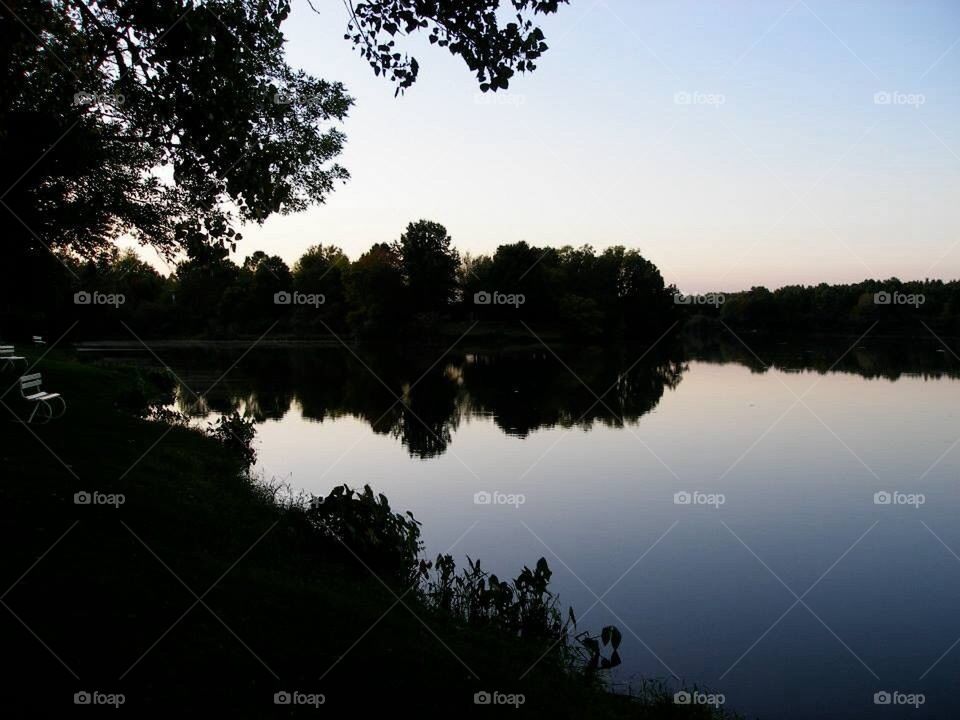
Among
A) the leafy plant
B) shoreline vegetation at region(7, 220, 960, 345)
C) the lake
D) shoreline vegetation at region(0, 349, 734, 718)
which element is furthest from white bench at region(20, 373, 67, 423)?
shoreline vegetation at region(7, 220, 960, 345)

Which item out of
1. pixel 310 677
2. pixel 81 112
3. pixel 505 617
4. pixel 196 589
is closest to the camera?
pixel 310 677

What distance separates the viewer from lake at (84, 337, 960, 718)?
29.0 feet

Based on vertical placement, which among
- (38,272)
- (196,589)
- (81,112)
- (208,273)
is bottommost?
(196,589)

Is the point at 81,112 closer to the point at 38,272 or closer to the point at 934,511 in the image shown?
the point at 38,272

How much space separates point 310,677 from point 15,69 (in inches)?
306

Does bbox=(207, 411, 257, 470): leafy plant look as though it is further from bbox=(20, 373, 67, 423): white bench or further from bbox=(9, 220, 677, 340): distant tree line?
bbox=(9, 220, 677, 340): distant tree line

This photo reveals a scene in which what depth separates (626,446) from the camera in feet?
71.9

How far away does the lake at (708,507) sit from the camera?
884cm

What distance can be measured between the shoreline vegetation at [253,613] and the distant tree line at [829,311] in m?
92.8

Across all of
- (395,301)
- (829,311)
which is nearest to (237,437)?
(395,301)

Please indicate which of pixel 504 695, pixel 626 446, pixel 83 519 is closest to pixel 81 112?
pixel 83 519

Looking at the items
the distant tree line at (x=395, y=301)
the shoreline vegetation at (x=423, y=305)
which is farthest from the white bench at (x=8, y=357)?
the distant tree line at (x=395, y=301)

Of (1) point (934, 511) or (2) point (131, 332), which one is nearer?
(1) point (934, 511)

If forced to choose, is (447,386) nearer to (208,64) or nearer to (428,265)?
(208,64)
